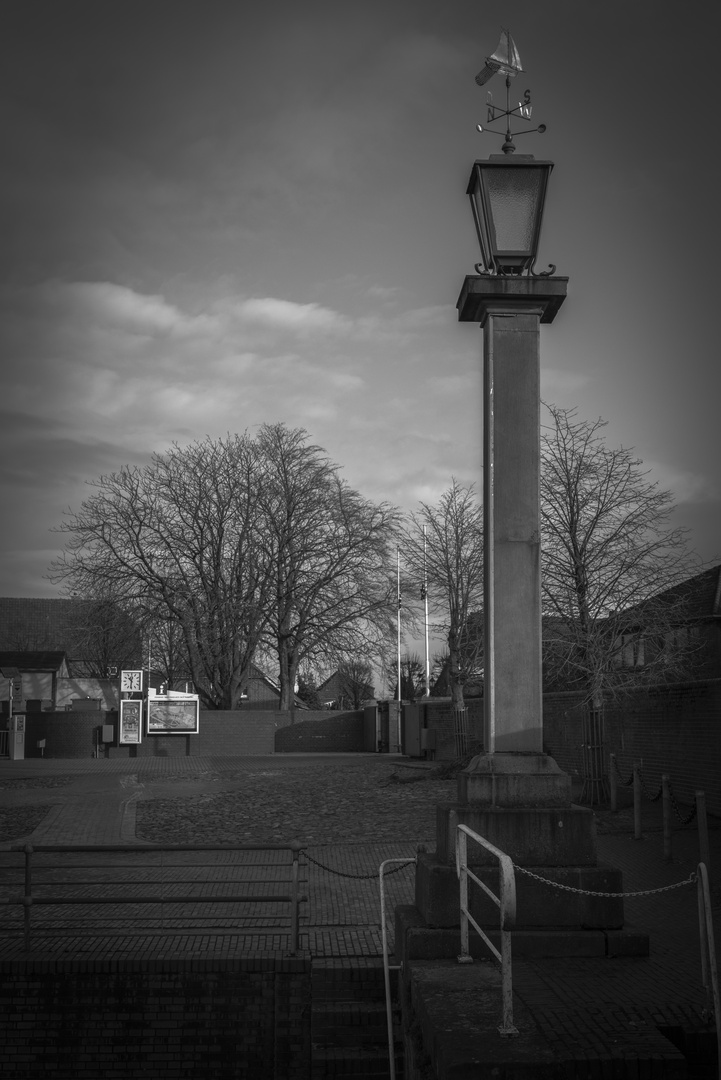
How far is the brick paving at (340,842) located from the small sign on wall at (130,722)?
3.40 meters

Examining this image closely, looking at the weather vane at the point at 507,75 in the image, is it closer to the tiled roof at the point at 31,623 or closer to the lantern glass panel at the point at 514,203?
the lantern glass panel at the point at 514,203

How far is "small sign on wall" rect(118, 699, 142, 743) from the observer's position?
1391 inches

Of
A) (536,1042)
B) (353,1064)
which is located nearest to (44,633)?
(353,1064)

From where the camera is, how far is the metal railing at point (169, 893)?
28.2 feet

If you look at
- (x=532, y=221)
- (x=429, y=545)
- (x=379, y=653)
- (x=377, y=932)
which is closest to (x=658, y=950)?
(x=377, y=932)

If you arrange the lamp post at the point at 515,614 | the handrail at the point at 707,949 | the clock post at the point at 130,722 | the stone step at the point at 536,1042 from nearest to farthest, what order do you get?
the stone step at the point at 536,1042 → the handrail at the point at 707,949 → the lamp post at the point at 515,614 → the clock post at the point at 130,722

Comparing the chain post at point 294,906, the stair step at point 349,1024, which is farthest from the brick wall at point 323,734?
the stair step at point 349,1024

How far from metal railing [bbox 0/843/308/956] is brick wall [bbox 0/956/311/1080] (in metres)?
0.43

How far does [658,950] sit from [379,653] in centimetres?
3232

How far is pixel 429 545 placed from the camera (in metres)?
35.9

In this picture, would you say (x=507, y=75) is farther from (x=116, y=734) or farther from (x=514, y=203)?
(x=116, y=734)

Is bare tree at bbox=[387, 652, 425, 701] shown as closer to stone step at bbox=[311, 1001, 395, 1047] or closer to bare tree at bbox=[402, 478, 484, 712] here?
bare tree at bbox=[402, 478, 484, 712]

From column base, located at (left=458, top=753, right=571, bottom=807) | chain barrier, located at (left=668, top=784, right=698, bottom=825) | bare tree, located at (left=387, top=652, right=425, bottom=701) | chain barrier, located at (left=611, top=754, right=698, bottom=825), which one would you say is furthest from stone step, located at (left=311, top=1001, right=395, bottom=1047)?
bare tree, located at (left=387, top=652, right=425, bottom=701)

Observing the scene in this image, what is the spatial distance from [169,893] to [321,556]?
2781cm
